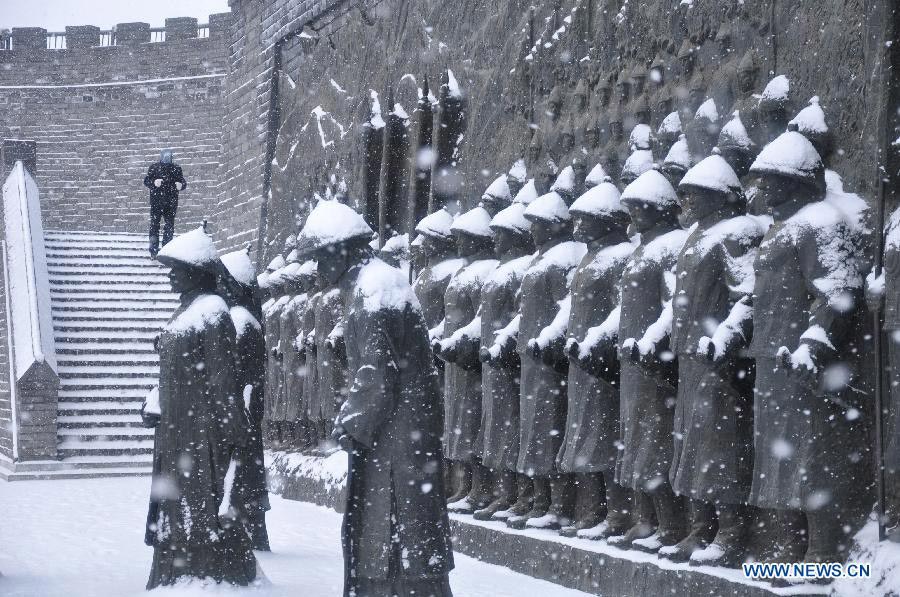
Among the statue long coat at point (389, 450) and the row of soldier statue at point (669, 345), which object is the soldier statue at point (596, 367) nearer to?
the row of soldier statue at point (669, 345)

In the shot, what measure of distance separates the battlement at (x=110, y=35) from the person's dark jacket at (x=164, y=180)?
22.6ft

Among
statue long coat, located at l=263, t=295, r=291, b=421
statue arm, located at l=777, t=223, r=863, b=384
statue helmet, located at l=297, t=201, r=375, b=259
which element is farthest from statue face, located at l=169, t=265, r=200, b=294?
statue long coat, located at l=263, t=295, r=291, b=421

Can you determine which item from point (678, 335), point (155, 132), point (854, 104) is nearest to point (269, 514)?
point (678, 335)

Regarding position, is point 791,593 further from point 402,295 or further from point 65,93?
point 65,93

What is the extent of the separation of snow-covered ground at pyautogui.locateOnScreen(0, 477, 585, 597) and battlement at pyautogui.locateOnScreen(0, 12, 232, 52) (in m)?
15.4

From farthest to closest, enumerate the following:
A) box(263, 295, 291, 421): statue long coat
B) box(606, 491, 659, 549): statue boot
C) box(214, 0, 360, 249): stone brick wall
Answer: box(214, 0, 360, 249): stone brick wall → box(263, 295, 291, 421): statue long coat → box(606, 491, 659, 549): statue boot

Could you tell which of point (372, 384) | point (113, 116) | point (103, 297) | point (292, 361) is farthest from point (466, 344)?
point (113, 116)

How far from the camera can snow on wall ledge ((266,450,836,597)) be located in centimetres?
663

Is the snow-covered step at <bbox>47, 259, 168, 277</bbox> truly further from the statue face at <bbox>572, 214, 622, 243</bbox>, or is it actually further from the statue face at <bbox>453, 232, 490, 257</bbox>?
the statue face at <bbox>572, 214, 622, 243</bbox>

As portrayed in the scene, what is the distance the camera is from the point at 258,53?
18781 millimetres

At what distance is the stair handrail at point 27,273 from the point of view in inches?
645

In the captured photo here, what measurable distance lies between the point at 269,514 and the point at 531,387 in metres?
4.35

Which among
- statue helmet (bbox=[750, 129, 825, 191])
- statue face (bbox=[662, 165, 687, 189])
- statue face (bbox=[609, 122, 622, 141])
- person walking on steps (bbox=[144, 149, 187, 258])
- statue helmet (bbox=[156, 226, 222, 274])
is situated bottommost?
statue helmet (bbox=[156, 226, 222, 274])

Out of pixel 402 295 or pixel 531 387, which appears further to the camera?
pixel 531 387
